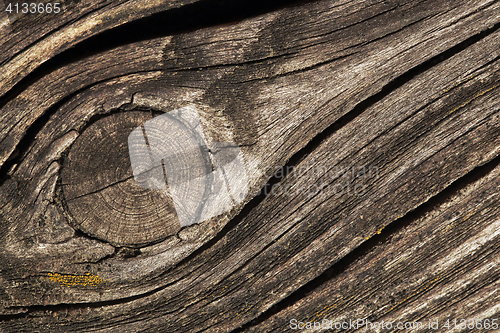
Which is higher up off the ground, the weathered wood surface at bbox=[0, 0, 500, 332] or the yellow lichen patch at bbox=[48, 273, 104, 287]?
the weathered wood surface at bbox=[0, 0, 500, 332]

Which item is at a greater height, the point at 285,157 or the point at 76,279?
the point at 285,157

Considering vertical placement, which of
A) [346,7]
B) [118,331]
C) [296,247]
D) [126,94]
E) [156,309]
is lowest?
[118,331]

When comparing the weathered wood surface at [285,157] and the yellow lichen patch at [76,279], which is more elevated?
the weathered wood surface at [285,157]

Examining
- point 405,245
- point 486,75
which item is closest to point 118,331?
point 405,245

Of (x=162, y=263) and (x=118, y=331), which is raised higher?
(x=162, y=263)

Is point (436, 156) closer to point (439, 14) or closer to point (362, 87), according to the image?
point (362, 87)
